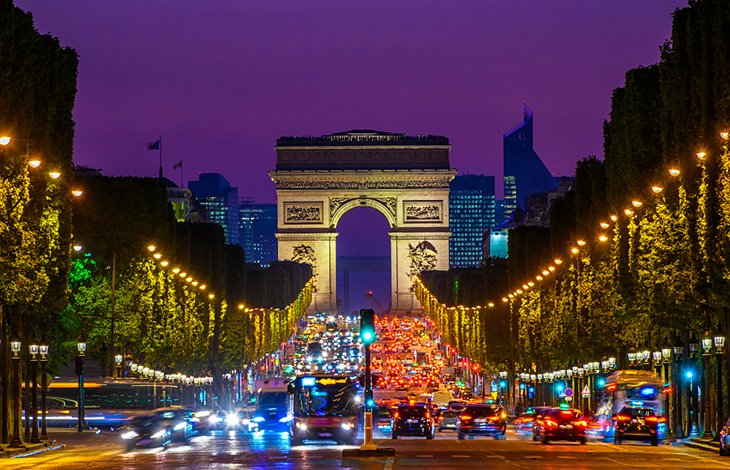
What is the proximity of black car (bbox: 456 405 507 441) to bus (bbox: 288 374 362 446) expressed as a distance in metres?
4.51

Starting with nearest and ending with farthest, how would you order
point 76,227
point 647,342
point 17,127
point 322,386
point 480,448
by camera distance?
point 480,448
point 17,127
point 322,386
point 647,342
point 76,227

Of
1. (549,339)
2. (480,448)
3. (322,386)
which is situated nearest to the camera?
(480,448)

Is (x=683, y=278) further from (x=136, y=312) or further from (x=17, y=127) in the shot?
(x=136, y=312)

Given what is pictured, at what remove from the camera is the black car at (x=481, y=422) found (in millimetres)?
61125

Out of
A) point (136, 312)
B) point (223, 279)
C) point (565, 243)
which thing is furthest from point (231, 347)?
point (136, 312)

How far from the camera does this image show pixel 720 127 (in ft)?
169

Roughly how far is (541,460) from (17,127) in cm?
1959

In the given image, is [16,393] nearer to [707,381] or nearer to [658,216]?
[658,216]

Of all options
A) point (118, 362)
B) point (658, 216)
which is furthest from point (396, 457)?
point (118, 362)

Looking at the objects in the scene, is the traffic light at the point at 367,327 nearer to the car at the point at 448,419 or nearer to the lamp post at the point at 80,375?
the lamp post at the point at 80,375

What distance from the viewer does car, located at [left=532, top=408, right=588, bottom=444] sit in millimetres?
55000

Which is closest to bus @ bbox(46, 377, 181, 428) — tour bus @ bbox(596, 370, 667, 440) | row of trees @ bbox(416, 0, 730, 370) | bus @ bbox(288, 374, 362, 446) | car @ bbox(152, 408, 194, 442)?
car @ bbox(152, 408, 194, 442)

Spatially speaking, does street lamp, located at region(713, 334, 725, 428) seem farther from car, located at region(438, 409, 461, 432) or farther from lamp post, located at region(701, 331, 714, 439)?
car, located at region(438, 409, 461, 432)

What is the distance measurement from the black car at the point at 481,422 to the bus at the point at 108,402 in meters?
14.2
